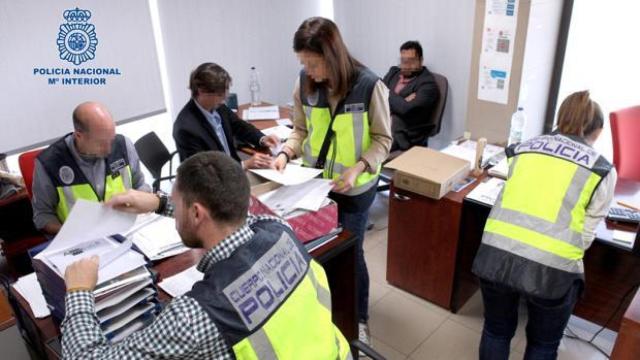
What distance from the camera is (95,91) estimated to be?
3.56 m

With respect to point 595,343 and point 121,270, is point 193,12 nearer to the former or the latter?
point 121,270

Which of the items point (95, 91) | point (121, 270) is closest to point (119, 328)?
point (121, 270)

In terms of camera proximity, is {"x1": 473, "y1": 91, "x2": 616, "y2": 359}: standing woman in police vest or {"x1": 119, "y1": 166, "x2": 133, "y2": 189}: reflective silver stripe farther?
{"x1": 119, "y1": 166, "x2": 133, "y2": 189}: reflective silver stripe

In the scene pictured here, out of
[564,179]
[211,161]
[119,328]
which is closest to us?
[211,161]

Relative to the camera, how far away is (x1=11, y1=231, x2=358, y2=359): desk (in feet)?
4.86

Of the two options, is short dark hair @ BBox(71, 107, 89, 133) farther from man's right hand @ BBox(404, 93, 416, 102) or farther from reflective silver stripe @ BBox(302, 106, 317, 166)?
man's right hand @ BBox(404, 93, 416, 102)

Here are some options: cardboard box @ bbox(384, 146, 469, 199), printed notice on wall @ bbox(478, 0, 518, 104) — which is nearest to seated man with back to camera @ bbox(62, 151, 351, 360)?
cardboard box @ bbox(384, 146, 469, 199)

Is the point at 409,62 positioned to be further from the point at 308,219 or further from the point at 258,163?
the point at 308,219

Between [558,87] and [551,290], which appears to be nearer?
[551,290]

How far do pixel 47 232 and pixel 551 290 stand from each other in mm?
2122

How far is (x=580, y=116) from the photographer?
1842 millimetres

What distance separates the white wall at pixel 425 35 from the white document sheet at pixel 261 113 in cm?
118

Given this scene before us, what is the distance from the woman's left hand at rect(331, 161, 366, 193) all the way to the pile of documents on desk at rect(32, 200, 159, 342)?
2.97 feet

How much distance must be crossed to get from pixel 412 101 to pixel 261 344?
307 cm
